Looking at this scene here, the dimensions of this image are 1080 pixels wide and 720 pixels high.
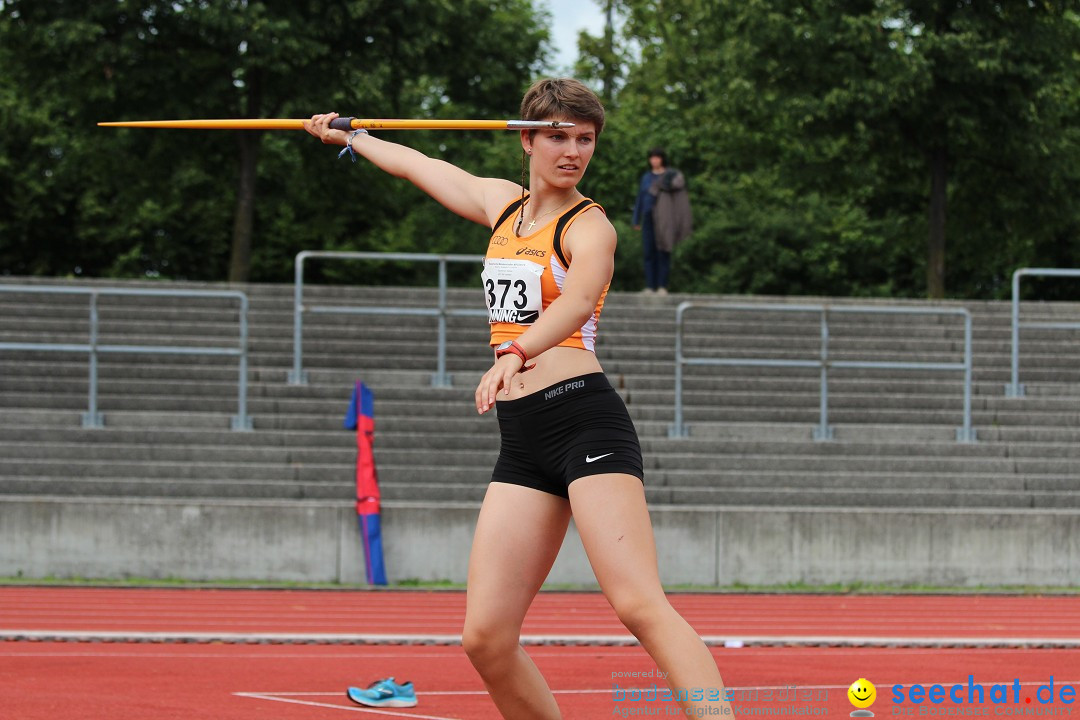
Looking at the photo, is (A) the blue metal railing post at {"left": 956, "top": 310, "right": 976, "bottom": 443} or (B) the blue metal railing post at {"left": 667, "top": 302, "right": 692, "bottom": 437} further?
(A) the blue metal railing post at {"left": 956, "top": 310, "right": 976, "bottom": 443}

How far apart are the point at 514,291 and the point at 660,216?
14.5 meters

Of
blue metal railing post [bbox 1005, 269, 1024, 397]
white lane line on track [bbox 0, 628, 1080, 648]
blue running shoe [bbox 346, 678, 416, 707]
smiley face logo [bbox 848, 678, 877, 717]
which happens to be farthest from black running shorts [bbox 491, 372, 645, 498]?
blue metal railing post [bbox 1005, 269, 1024, 397]

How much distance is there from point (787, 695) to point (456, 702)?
1430 millimetres

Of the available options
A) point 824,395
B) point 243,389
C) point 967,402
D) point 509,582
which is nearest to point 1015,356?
point 967,402

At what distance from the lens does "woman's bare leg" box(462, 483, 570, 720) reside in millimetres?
4516

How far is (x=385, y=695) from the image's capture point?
6.61 m

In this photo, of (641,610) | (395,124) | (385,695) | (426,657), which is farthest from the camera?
(426,657)

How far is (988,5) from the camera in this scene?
24234 mm

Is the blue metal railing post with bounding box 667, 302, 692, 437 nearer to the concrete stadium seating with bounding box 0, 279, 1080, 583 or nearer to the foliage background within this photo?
the concrete stadium seating with bounding box 0, 279, 1080, 583

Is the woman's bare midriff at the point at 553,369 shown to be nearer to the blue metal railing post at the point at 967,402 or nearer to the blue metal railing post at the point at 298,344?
the blue metal railing post at the point at 298,344

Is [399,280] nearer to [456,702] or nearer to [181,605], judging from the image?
[181,605]

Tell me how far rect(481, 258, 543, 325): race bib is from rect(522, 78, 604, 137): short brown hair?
16.9 inches

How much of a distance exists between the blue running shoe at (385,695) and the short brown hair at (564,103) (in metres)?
2.89

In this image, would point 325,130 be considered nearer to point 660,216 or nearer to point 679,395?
point 679,395
